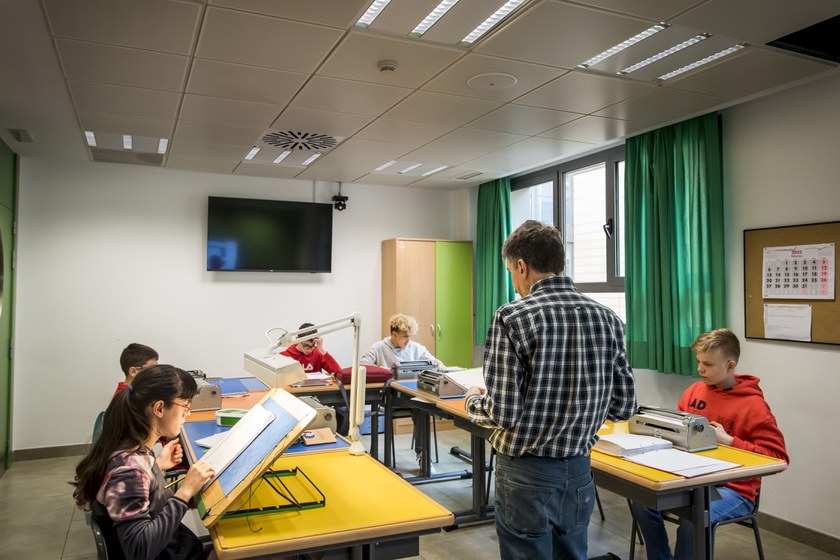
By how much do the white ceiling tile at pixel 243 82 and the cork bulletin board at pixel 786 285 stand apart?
289 centimetres

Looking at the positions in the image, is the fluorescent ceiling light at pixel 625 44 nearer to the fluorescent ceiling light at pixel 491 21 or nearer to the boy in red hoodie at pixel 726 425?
the fluorescent ceiling light at pixel 491 21

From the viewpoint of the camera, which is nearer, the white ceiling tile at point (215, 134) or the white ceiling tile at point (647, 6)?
the white ceiling tile at point (647, 6)

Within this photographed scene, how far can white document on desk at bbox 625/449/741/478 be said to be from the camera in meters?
2.24

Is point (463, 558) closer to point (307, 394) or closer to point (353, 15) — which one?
point (307, 394)

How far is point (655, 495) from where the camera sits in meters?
2.16

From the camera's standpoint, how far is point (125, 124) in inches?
167

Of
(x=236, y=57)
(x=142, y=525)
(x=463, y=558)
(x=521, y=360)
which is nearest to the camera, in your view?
(x=142, y=525)

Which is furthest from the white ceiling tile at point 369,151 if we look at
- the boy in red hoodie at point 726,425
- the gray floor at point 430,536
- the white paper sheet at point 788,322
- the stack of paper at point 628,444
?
the stack of paper at point 628,444

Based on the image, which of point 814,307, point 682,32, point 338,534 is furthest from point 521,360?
point 814,307

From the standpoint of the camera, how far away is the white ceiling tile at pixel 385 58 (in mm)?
2854

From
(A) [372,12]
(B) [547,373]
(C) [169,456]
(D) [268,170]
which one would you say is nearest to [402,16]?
(A) [372,12]

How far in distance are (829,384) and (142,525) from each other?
11.6 ft

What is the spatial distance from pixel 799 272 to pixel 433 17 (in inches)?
102

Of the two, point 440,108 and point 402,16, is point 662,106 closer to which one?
point 440,108
